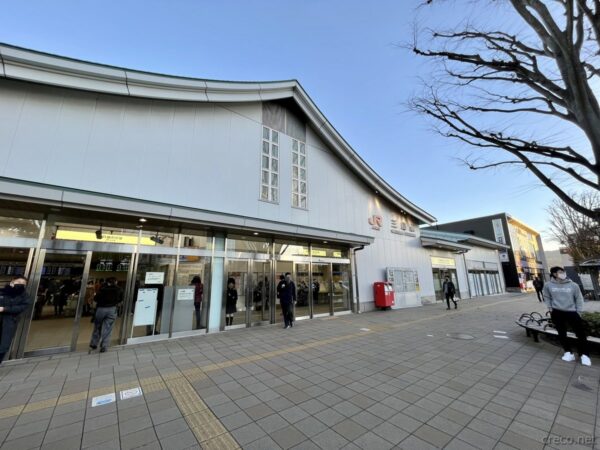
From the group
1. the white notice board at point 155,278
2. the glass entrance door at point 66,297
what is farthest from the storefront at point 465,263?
the glass entrance door at point 66,297

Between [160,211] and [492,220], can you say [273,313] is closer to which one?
[160,211]

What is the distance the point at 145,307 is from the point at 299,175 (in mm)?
7664

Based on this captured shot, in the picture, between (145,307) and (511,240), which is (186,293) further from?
(511,240)

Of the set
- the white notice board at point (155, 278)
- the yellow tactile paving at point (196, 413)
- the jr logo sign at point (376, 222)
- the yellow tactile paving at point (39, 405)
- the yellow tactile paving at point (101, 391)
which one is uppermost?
the jr logo sign at point (376, 222)

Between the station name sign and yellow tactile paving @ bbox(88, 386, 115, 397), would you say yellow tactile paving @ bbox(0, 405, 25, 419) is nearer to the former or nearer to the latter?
yellow tactile paving @ bbox(88, 386, 115, 397)

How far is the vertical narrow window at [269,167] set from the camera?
10.1 meters

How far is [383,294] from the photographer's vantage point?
13.2 m

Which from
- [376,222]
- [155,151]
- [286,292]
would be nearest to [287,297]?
[286,292]

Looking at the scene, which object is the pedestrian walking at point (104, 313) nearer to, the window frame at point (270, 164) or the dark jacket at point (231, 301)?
the dark jacket at point (231, 301)

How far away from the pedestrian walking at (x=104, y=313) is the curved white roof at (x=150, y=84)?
5.28 metres

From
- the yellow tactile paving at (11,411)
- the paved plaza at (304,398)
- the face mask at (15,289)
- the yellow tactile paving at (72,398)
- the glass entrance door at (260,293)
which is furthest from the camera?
the glass entrance door at (260,293)

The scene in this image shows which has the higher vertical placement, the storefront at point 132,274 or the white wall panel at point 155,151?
the white wall panel at point 155,151

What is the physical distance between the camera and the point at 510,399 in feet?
12.0

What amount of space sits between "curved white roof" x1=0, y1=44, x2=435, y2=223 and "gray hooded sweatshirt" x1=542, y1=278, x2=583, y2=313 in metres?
9.58
